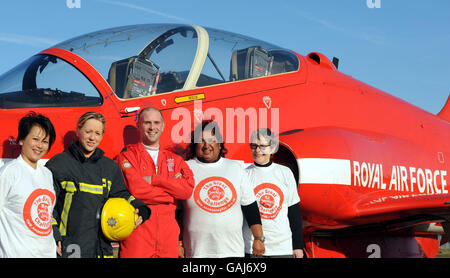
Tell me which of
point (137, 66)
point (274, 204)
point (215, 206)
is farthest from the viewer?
point (137, 66)

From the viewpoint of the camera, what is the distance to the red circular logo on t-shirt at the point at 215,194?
416 cm

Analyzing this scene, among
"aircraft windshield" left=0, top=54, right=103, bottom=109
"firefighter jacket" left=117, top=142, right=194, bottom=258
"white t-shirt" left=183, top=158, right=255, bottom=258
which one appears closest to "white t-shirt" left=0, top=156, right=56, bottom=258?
"firefighter jacket" left=117, top=142, right=194, bottom=258

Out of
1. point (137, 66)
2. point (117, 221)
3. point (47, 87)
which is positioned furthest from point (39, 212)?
point (137, 66)

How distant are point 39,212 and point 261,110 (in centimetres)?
338

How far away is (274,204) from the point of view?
4488 millimetres

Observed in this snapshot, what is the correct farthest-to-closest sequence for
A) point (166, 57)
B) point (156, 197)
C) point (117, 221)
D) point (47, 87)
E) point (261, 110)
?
point (261, 110)
point (166, 57)
point (47, 87)
point (156, 197)
point (117, 221)

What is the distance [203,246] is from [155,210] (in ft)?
1.67

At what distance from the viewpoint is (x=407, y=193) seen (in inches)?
275

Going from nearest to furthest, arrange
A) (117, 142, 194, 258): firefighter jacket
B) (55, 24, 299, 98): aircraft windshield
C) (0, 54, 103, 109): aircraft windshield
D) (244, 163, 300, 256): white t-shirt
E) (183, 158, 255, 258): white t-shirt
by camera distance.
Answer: (117, 142, 194, 258): firefighter jacket < (183, 158, 255, 258): white t-shirt < (244, 163, 300, 256): white t-shirt < (0, 54, 103, 109): aircraft windshield < (55, 24, 299, 98): aircraft windshield

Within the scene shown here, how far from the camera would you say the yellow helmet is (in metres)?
3.71

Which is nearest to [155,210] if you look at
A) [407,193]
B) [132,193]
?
[132,193]

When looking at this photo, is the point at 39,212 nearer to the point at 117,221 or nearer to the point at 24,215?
the point at 24,215

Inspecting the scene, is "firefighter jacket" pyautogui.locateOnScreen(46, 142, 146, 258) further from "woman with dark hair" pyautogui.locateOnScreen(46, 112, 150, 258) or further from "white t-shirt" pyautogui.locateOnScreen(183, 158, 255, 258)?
"white t-shirt" pyautogui.locateOnScreen(183, 158, 255, 258)
